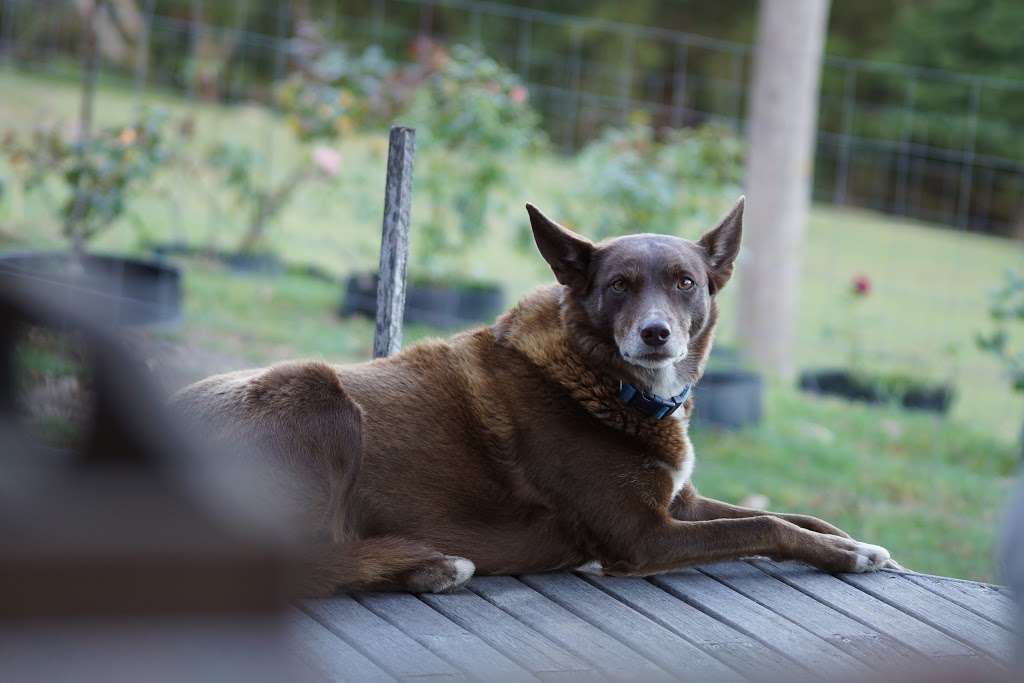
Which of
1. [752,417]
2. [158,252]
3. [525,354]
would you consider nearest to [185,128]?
[158,252]

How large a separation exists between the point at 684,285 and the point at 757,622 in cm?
94

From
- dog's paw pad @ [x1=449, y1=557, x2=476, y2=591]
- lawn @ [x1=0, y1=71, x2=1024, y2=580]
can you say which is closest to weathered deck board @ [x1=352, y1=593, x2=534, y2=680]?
dog's paw pad @ [x1=449, y1=557, x2=476, y2=591]

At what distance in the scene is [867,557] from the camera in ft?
10.3

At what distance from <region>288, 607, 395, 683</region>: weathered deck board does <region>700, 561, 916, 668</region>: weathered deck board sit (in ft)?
3.60

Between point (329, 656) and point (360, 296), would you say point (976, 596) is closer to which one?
point (329, 656)

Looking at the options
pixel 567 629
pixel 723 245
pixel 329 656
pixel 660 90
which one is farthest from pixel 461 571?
pixel 660 90

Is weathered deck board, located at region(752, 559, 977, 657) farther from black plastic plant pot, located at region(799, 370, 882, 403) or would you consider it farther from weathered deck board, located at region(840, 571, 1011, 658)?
black plastic plant pot, located at region(799, 370, 882, 403)

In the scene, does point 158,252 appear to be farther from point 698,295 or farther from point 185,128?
point 698,295

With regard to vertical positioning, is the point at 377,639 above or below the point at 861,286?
below

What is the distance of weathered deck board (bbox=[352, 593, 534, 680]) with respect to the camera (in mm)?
2412

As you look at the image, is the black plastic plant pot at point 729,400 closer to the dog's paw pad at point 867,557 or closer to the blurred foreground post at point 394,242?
the blurred foreground post at point 394,242

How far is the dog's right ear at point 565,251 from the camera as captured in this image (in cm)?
Answer: 318

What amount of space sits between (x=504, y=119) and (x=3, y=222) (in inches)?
134

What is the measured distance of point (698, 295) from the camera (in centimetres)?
323
